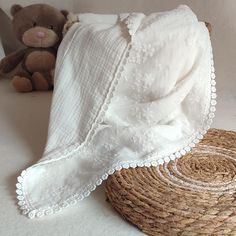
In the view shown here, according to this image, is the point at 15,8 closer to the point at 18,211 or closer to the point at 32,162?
the point at 32,162

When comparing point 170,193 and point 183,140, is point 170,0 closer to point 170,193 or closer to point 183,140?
point 183,140

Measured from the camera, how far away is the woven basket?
91 centimetres

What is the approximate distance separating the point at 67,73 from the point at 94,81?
→ 11 centimetres

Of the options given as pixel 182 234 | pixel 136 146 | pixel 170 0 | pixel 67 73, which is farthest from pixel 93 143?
pixel 170 0

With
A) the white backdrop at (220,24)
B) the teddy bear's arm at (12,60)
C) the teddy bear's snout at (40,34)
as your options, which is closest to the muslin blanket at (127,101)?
the white backdrop at (220,24)

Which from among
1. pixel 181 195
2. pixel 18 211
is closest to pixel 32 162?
pixel 18 211

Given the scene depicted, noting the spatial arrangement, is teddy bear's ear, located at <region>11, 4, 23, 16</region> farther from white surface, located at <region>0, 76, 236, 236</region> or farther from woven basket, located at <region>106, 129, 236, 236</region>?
woven basket, located at <region>106, 129, 236, 236</region>

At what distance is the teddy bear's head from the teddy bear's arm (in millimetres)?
101

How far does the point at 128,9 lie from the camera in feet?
6.42

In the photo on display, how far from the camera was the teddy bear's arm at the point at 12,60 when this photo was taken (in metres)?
2.01

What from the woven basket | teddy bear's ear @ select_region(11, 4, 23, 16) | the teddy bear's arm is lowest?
the teddy bear's arm

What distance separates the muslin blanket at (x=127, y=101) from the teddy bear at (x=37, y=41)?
604 mm

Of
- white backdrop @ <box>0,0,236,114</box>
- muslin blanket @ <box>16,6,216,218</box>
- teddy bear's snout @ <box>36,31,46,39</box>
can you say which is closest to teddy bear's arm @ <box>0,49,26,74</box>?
teddy bear's snout @ <box>36,31,46,39</box>

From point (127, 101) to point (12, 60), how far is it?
3.07 feet
